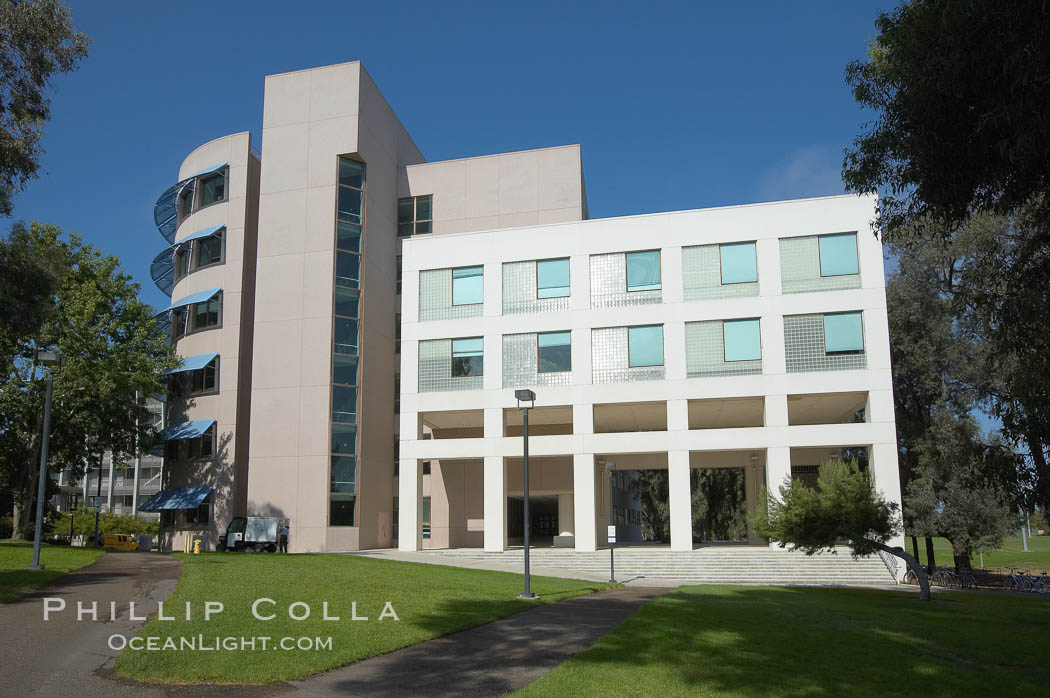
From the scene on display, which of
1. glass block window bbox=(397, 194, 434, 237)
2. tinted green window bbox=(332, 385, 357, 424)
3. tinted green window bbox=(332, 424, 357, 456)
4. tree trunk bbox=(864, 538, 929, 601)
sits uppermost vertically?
glass block window bbox=(397, 194, 434, 237)

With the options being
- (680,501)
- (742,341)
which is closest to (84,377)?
(680,501)

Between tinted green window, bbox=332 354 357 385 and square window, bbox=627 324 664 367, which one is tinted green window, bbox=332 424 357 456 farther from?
square window, bbox=627 324 664 367

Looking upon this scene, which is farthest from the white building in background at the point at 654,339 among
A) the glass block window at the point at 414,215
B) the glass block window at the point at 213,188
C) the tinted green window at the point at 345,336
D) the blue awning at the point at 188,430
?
the glass block window at the point at 213,188

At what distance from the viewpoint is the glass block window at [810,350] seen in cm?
3447

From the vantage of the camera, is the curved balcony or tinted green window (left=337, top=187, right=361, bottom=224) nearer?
tinted green window (left=337, top=187, right=361, bottom=224)

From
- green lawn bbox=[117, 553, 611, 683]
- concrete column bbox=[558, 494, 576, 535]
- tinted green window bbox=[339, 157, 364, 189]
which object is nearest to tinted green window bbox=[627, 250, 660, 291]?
concrete column bbox=[558, 494, 576, 535]

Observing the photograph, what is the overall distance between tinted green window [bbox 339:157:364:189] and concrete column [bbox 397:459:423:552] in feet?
49.7

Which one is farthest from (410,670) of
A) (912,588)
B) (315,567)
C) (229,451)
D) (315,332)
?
(229,451)

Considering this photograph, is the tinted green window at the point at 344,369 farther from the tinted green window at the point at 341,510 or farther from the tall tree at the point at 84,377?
the tall tree at the point at 84,377

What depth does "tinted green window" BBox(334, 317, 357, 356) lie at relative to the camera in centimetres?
4094

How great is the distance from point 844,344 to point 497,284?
15.9 m

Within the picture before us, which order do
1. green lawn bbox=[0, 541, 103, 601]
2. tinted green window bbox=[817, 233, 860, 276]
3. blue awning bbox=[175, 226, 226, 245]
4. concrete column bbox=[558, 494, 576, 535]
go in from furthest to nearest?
A: blue awning bbox=[175, 226, 226, 245]
concrete column bbox=[558, 494, 576, 535]
tinted green window bbox=[817, 233, 860, 276]
green lawn bbox=[0, 541, 103, 601]

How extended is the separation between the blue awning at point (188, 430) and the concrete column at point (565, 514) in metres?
19.0

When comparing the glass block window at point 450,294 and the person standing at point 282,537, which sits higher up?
the glass block window at point 450,294
